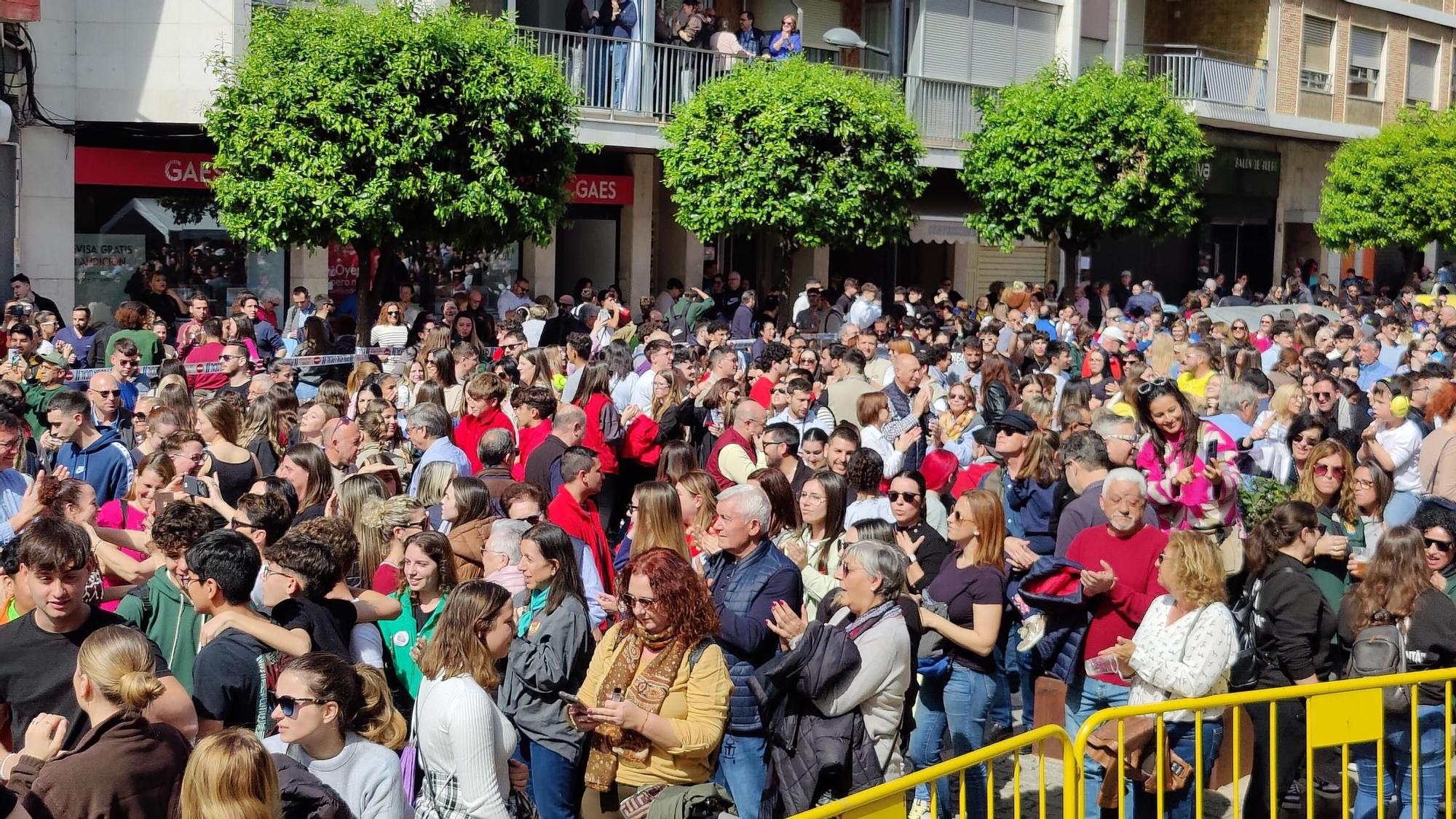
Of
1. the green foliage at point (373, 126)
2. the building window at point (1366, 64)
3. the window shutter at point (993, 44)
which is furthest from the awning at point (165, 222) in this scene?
the building window at point (1366, 64)

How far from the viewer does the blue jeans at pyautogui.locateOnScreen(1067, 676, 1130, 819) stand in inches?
Answer: 237

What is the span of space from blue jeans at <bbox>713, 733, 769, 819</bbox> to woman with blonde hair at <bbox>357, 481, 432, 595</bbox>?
1.77 m

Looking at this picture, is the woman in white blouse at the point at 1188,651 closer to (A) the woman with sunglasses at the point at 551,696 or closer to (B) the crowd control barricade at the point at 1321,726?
(B) the crowd control barricade at the point at 1321,726

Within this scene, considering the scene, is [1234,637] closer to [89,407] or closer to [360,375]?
[89,407]

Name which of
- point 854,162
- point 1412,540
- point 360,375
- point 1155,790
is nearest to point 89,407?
point 360,375

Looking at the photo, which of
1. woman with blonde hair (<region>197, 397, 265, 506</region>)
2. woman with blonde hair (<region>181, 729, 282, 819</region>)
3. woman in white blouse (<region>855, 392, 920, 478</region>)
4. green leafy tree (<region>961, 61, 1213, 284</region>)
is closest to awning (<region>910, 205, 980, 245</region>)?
green leafy tree (<region>961, 61, 1213, 284</region>)

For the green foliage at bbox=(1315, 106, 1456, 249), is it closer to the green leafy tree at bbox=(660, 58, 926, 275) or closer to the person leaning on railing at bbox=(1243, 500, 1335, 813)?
the green leafy tree at bbox=(660, 58, 926, 275)

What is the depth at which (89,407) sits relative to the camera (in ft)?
29.2

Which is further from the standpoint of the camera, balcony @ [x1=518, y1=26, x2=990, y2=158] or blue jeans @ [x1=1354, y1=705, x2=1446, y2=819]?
balcony @ [x1=518, y1=26, x2=990, y2=158]

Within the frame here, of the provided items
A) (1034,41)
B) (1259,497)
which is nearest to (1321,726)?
(1259,497)

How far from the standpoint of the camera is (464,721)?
16.6 feet

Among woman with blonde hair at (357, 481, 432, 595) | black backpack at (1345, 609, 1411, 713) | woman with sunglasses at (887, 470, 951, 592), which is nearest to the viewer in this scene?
black backpack at (1345, 609, 1411, 713)

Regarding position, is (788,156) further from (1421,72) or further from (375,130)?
(1421,72)

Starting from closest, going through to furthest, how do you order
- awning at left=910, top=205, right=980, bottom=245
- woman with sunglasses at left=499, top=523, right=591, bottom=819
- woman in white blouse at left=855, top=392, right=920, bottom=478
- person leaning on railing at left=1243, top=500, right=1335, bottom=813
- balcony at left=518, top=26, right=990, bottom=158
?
woman with sunglasses at left=499, top=523, right=591, bottom=819 → person leaning on railing at left=1243, top=500, right=1335, bottom=813 → woman in white blouse at left=855, top=392, right=920, bottom=478 → balcony at left=518, top=26, right=990, bottom=158 → awning at left=910, top=205, right=980, bottom=245
